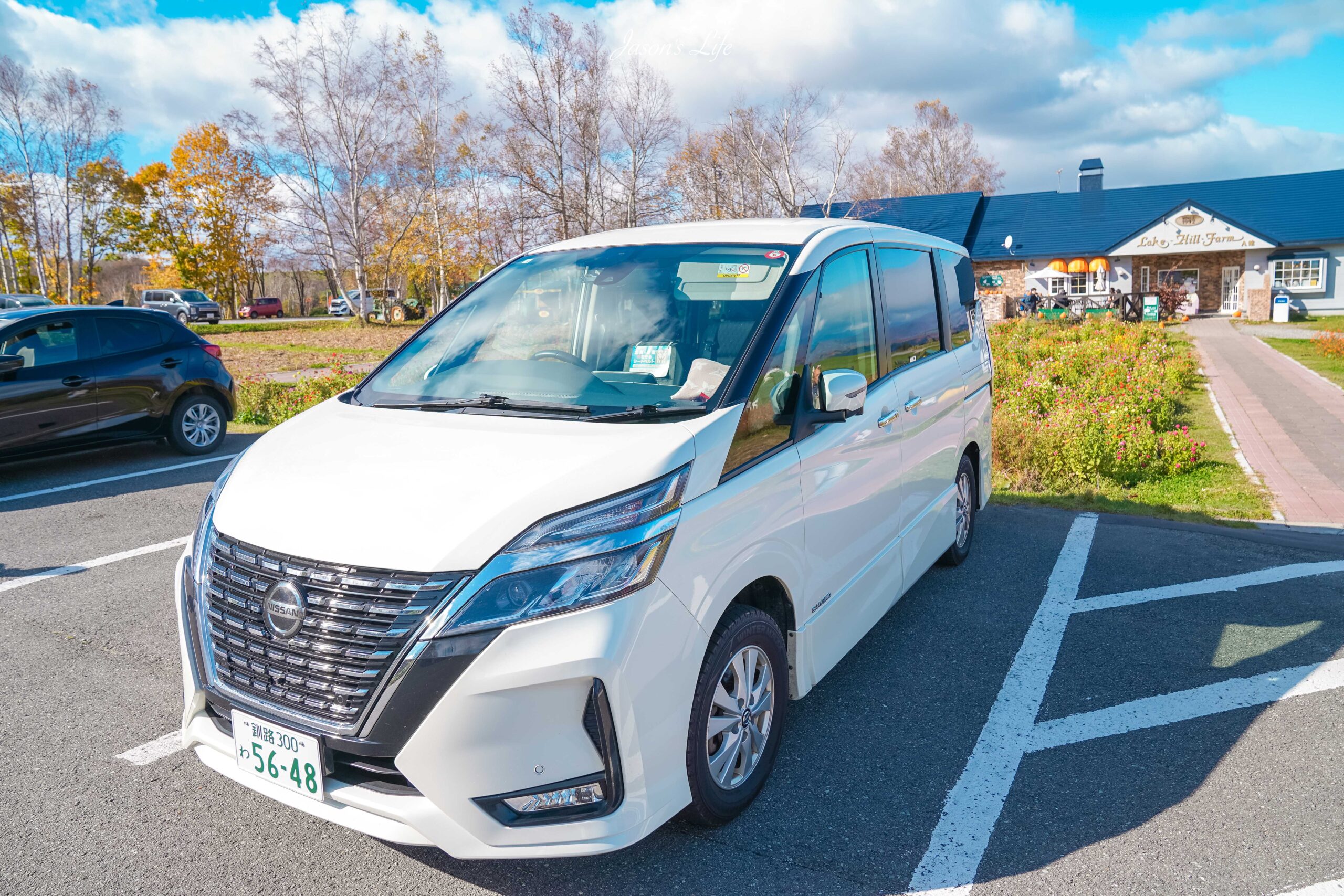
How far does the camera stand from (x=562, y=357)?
11.5 ft

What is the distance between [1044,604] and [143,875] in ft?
14.6

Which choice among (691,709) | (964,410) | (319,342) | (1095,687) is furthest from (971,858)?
(319,342)

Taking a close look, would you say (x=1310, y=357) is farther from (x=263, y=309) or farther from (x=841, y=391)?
(x=263, y=309)

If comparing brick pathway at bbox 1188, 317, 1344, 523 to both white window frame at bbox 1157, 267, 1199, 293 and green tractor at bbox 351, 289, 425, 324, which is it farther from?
green tractor at bbox 351, 289, 425, 324

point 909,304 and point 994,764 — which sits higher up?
point 909,304

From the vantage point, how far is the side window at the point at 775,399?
115 inches

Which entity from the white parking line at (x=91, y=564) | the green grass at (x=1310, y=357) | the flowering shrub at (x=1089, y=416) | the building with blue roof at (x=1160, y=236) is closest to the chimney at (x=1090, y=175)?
the building with blue roof at (x=1160, y=236)

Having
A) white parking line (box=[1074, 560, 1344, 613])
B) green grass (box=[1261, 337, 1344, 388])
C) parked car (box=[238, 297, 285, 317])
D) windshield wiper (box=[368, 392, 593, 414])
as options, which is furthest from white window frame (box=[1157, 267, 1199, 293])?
parked car (box=[238, 297, 285, 317])

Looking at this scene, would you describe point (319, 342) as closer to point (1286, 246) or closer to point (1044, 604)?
point (1044, 604)

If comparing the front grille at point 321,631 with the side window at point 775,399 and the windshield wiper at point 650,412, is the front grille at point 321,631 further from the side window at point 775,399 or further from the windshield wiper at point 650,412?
the side window at point 775,399

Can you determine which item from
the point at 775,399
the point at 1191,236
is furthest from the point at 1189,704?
the point at 1191,236

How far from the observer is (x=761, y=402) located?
10.1ft

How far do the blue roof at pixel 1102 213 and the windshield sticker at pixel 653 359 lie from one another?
122 feet

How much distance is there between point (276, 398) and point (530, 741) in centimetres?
1118
